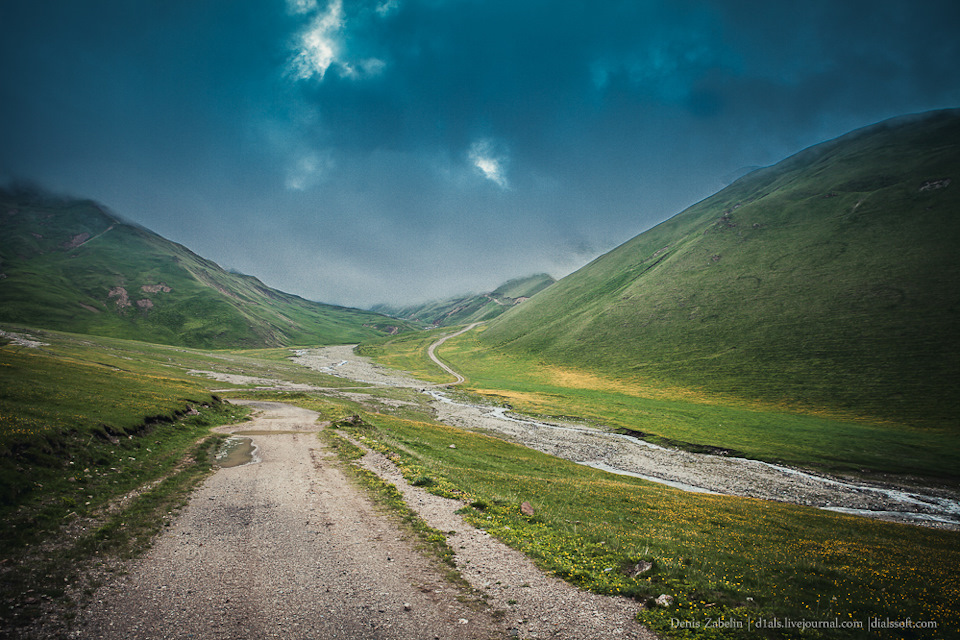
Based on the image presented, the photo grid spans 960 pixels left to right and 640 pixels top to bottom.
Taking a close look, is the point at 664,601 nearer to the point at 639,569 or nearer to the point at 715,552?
the point at 639,569

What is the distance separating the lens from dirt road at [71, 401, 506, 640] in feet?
29.6

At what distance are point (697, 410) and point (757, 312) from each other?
67.2 metres

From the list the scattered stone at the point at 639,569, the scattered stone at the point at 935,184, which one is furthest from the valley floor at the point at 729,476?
the scattered stone at the point at 935,184

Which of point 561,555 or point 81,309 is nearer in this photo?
point 561,555

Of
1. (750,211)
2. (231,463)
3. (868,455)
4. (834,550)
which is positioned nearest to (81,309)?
(231,463)

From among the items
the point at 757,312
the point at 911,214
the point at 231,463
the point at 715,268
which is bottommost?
the point at 231,463

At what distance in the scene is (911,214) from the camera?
127375 mm

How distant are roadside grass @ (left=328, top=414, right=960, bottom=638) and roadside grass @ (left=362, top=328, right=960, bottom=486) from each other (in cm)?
2933

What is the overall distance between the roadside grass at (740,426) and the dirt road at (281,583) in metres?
58.3

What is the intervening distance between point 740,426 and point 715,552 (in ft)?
210

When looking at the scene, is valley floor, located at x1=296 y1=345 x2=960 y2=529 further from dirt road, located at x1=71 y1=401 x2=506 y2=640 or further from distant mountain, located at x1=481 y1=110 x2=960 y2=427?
distant mountain, located at x1=481 y1=110 x2=960 y2=427

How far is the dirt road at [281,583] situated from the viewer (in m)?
9.02

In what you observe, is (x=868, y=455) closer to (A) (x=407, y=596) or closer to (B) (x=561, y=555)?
(B) (x=561, y=555)

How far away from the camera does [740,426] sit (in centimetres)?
6644
